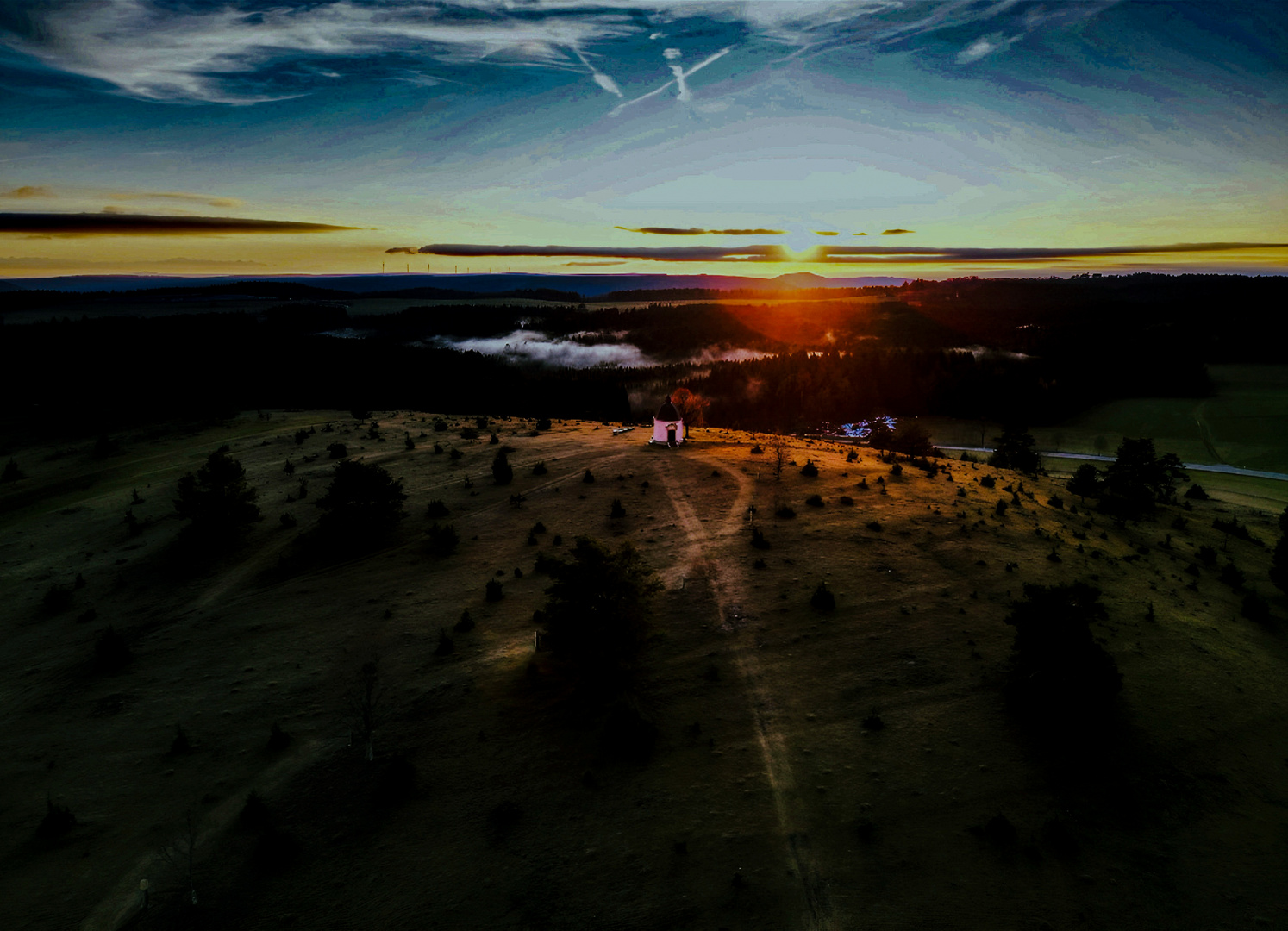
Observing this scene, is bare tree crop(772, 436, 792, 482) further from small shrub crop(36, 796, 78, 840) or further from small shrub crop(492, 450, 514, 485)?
small shrub crop(36, 796, 78, 840)

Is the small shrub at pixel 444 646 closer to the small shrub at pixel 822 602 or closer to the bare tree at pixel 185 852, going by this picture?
the bare tree at pixel 185 852

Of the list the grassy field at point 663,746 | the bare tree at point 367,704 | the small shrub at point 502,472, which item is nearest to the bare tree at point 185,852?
the grassy field at point 663,746

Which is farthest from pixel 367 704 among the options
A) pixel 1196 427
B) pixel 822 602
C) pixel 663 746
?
pixel 1196 427

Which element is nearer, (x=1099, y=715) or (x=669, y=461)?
(x=1099, y=715)

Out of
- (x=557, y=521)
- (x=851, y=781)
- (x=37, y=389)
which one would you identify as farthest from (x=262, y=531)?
(x=37, y=389)

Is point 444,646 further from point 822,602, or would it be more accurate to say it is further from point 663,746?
point 822,602

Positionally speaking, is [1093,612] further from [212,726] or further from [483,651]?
[212,726]
